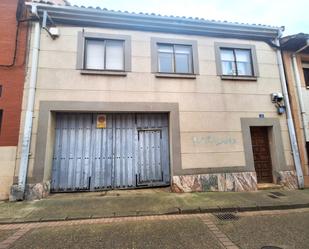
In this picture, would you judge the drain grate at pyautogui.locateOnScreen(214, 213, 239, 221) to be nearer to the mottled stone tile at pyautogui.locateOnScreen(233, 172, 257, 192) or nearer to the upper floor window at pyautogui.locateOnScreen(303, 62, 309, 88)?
the mottled stone tile at pyautogui.locateOnScreen(233, 172, 257, 192)

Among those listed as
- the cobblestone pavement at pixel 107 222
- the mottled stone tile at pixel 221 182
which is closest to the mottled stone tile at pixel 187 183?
A: the mottled stone tile at pixel 221 182

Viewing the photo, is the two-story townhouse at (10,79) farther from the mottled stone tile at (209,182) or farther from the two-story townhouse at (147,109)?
the mottled stone tile at (209,182)

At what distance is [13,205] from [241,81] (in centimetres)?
844

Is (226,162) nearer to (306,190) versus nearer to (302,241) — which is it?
(306,190)

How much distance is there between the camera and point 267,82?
729 centimetres

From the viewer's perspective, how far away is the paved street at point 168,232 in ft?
10.2

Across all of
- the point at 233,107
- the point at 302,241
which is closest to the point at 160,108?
the point at 233,107

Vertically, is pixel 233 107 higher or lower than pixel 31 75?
lower

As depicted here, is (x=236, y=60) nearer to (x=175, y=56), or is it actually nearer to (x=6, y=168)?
(x=175, y=56)

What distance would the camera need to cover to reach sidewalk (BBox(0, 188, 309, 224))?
4.32 m

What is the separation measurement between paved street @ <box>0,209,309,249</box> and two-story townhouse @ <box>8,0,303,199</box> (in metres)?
2.01

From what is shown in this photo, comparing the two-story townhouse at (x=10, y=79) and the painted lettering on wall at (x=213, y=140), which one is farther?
the painted lettering on wall at (x=213, y=140)

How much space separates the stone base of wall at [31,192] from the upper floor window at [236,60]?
7.34 m

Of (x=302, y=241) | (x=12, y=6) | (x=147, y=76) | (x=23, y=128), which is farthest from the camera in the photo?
(x=147, y=76)
